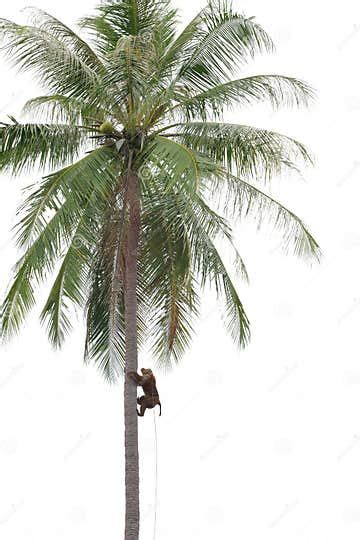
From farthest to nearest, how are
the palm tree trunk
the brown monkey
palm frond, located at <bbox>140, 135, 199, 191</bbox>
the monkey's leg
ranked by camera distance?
the monkey's leg
the brown monkey
the palm tree trunk
palm frond, located at <bbox>140, 135, 199, 191</bbox>

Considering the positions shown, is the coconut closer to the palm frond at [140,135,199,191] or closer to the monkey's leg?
the palm frond at [140,135,199,191]

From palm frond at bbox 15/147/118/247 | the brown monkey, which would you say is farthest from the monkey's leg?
palm frond at bbox 15/147/118/247

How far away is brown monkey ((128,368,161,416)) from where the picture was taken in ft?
57.1

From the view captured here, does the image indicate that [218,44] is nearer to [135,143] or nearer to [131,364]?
[135,143]

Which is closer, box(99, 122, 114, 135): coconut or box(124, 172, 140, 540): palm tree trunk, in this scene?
box(124, 172, 140, 540): palm tree trunk

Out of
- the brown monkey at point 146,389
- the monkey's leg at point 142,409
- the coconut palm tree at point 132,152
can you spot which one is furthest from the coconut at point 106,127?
the monkey's leg at point 142,409

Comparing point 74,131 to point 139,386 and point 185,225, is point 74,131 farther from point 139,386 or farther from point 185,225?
point 139,386

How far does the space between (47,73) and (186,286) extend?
4.62 m

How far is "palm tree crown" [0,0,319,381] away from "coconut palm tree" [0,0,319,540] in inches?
0.9

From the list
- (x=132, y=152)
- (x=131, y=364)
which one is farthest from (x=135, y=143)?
(x=131, y=364)

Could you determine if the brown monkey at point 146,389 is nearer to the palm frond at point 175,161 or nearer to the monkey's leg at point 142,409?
the monkey's leg at point 142,409

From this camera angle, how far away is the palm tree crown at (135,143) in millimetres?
17203

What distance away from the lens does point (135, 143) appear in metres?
17.8

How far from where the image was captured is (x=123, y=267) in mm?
18609
